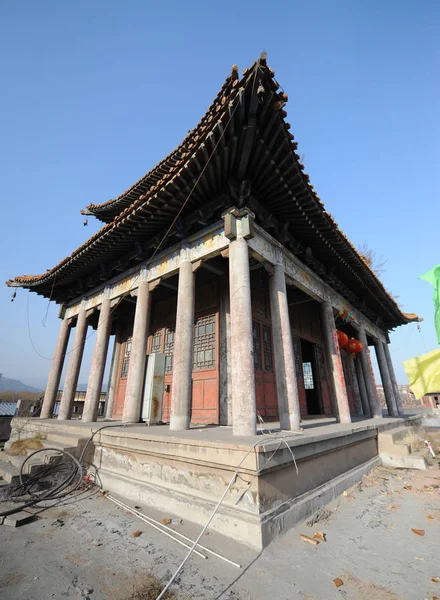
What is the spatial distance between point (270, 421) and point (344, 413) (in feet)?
6.40

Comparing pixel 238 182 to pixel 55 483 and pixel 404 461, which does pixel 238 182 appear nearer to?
pixel 55 483

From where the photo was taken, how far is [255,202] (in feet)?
18.7

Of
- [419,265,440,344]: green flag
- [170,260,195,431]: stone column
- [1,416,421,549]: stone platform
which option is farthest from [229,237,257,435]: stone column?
[419,265,440,344]: green flag

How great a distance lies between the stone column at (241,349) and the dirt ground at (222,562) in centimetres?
141

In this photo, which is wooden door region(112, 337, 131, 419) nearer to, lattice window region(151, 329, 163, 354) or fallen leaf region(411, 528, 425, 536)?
lattice window region(151, 329, 163, 354)

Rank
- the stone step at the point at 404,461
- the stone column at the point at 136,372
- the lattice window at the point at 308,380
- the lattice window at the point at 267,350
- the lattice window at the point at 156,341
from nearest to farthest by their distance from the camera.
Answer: the stone step at the point at 404,461 < the stone column at the point at 136,372 < the lattice window at the point at 267,350 < the lattice window at the point at 156,341 < the lattice window at the point at 308,380

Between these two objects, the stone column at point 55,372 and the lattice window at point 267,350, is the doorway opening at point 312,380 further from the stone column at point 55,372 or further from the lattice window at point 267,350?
the stone column at point 55,372

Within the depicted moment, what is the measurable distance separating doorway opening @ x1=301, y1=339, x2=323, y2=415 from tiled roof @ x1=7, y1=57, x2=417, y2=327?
3496mm

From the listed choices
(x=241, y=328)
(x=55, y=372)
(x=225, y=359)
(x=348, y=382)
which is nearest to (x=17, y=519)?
(x=241, y=328)

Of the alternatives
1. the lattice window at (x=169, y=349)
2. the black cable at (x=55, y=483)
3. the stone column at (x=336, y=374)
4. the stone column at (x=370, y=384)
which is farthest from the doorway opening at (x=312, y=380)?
the black cable at (x=55, y=483)

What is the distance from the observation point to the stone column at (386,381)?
1245cm

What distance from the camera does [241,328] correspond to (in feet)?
14.8

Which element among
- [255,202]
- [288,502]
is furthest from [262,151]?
[288,502]

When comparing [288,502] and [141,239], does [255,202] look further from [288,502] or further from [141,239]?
[288,502]
